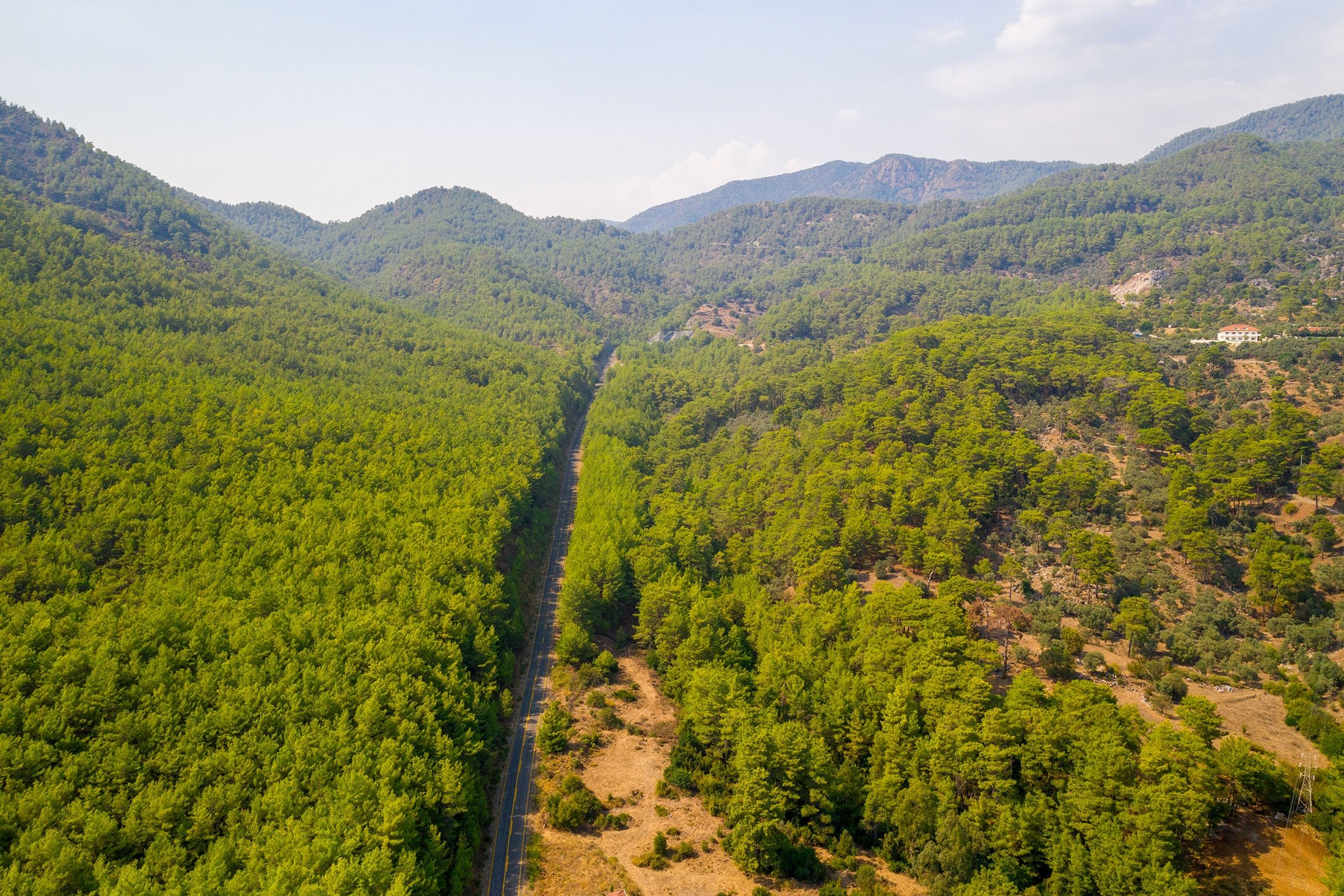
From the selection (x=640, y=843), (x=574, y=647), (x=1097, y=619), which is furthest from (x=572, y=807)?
(x=1097, y=619)

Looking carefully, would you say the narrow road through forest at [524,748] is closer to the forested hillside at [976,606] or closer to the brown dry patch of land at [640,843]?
the brown dry patch of land at [640,843]

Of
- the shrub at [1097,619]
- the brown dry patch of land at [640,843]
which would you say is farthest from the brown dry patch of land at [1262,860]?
the shrub at [1097,619]

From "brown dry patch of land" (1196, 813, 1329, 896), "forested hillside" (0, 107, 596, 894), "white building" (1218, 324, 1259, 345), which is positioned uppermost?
"white building" (1218, 324, 1259, 345)

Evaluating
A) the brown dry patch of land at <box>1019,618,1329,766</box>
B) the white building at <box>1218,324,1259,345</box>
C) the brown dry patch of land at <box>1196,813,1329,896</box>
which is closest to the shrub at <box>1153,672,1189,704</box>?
the brown dry patch of land at <box>1019,618,1329,766</box>

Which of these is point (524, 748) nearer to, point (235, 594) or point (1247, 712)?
point (235, 594)

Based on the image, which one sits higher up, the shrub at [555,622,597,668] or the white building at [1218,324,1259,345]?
the white building at [1218,324,1259,345]

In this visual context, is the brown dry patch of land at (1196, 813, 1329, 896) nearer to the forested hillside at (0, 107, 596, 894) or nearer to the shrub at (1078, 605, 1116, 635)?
the shrub at (1078, 605, 1116, 635)

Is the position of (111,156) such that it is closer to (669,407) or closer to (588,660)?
(669,407)
